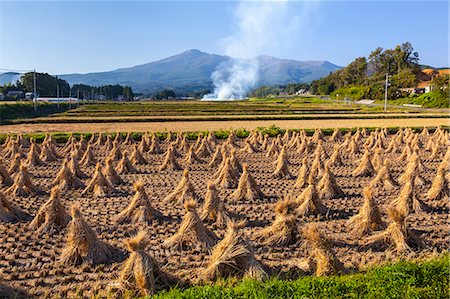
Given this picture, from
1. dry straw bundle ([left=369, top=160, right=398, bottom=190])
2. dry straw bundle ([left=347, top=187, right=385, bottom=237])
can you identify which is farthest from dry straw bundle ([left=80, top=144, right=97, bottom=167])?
dry straw bundle ([left=347, top=187, right=385, bottom=237])

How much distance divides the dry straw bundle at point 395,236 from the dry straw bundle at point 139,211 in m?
4.37

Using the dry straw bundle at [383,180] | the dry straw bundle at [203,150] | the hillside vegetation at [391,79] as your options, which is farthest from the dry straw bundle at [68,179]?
the hillside vegetation at [391,79]

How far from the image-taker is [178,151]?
18.9m

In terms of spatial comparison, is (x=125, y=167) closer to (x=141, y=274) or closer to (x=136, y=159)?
(x=136, y=159)

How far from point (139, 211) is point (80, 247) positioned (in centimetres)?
218

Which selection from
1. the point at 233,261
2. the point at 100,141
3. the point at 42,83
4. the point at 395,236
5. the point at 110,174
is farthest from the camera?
the point at 42,83

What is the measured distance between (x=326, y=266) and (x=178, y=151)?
1353cm

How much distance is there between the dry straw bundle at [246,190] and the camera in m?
10.7

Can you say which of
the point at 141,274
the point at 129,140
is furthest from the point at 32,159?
the point at 141,274

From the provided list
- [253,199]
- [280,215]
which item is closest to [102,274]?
[280,215]

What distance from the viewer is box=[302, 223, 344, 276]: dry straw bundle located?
596cm

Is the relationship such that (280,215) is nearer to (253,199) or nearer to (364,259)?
(364,259)

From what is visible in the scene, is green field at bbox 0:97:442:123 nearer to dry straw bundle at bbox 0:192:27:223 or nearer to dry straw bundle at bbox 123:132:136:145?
dry straw bundle at bbox 123:132:136:145

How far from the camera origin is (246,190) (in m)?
10.8
